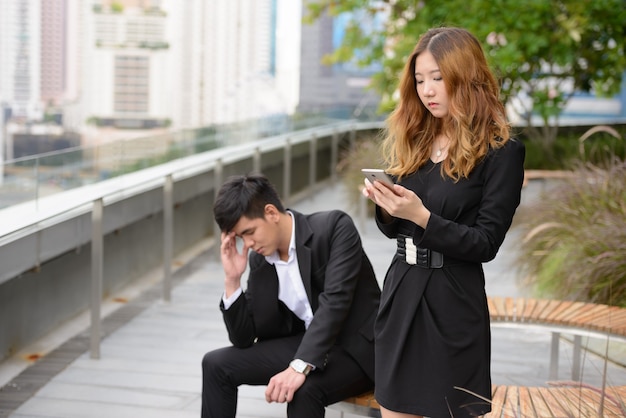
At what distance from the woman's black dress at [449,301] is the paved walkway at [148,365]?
3.73ft

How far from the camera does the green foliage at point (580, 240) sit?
5.20m

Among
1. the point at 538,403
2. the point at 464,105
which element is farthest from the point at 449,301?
the point at 538,403

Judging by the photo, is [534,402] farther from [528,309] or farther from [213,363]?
[528,309]

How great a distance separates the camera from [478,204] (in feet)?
7.96

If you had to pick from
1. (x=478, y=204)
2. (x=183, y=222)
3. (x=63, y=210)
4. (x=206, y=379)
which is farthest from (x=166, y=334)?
(x=478, y=204)

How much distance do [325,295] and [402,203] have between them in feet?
3.33

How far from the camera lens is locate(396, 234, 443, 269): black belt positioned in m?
2.42

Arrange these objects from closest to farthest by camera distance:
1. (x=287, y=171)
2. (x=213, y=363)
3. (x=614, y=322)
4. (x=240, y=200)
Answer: (x=240, y=200) → (x=213, y=363) → (x=614, y=322) → (x=287, y=171)

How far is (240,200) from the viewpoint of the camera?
3.21 metres

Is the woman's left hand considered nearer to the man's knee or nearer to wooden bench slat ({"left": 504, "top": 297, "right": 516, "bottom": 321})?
the man's knee

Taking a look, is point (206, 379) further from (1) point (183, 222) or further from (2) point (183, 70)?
(2) point (183, 70)

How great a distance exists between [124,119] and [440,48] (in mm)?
180623

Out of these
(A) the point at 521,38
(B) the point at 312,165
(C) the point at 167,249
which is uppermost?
(A) the point at 521,38

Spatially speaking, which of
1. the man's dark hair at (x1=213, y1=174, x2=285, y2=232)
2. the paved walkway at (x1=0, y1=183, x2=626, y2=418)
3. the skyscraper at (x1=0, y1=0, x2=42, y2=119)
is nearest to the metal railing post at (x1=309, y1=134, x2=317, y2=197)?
the paved walkway at (x1=0, y1=183, x2=626, y2=418)
